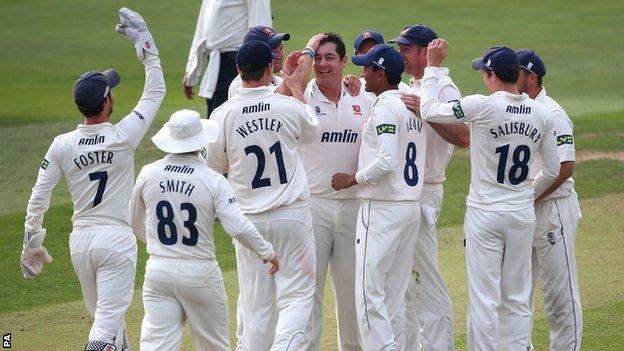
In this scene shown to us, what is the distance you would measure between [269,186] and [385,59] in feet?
3.73

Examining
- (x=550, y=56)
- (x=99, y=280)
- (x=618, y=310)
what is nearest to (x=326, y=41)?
(x=99, y=280)

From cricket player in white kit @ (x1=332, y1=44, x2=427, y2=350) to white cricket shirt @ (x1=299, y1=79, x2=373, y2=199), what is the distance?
0.20 m

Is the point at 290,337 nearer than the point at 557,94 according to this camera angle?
Yes

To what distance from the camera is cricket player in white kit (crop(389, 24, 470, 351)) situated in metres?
8.73

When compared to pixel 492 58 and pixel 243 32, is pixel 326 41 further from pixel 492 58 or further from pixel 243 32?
pixel 243 32

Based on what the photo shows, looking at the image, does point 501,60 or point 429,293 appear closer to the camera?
point 501,60

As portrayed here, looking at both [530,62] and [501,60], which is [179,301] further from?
[530,62]

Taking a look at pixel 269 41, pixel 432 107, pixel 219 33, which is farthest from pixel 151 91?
pixel 219 33

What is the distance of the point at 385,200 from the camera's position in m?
8.38

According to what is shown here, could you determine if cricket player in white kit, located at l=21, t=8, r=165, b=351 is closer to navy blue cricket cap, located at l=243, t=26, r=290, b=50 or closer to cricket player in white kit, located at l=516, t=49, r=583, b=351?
navy blue cricket cap, located at l=243, t=26, r=290, b=50

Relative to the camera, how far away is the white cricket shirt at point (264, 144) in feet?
26.7

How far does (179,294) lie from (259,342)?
31.6 inches

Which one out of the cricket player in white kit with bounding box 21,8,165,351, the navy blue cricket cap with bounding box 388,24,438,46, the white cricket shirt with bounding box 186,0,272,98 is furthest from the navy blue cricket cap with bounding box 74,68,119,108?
the white cricket shirt with bounding box 186,0,272,98

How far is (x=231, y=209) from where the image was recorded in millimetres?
7637
